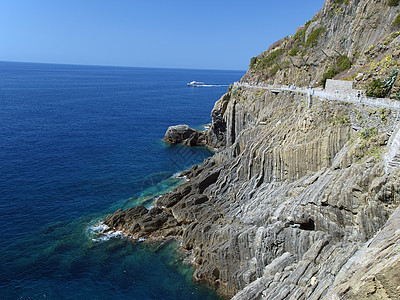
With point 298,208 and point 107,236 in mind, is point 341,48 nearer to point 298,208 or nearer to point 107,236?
point 298,208

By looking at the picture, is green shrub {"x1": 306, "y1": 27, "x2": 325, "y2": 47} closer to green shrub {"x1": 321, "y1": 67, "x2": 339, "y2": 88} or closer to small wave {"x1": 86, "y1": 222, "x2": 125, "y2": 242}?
green shrub {"x1": 321, "y1": 67, "x2": 339, "y2": 88}

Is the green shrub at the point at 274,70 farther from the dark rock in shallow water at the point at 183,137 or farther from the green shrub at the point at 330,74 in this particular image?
the dark rock in shallow water at the point at 183,137

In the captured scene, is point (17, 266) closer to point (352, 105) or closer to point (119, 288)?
point (119, 288)

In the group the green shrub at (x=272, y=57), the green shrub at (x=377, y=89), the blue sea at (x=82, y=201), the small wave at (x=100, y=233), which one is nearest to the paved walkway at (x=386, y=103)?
the green shrub at (x=377, y=89)

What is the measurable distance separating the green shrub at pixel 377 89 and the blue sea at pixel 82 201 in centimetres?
2643

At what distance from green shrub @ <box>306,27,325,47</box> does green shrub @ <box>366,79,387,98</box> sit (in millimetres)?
37823

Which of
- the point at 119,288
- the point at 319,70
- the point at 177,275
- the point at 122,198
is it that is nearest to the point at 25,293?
the point at 119,288

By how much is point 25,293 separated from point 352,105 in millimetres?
37522

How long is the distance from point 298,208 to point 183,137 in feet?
182

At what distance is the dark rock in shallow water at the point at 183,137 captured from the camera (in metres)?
79.5

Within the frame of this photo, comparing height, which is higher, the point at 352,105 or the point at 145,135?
the point at 352,105

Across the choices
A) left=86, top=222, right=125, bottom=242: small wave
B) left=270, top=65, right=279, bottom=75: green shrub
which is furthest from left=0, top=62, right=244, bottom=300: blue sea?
left=270, top=65, right=279, bottom=75: green shrub

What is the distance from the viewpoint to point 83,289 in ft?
100

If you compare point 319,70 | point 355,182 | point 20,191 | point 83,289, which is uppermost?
point 319,70
